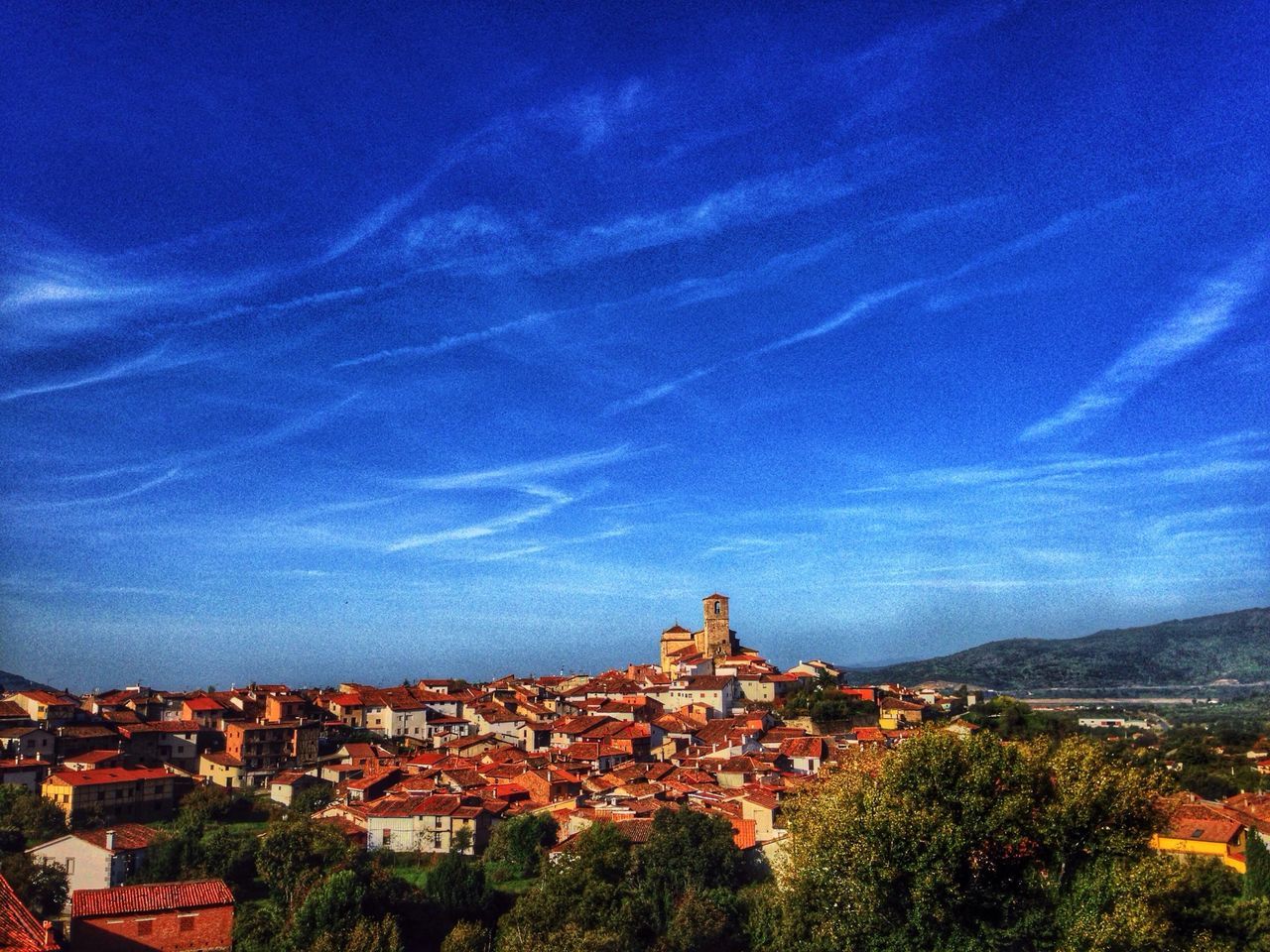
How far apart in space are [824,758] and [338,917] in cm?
2895

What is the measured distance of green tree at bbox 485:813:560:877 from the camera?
126 feet

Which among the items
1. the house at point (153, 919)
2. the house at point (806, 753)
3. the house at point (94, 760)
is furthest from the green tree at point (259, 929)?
Result: the house at point (806, 753)

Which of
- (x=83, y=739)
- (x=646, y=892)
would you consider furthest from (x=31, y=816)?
(x=646, y=892)

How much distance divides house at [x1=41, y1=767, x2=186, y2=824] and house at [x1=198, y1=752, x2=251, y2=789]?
457 cm

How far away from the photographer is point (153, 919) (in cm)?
2811

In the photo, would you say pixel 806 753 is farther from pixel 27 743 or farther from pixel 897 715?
pixel 27 743

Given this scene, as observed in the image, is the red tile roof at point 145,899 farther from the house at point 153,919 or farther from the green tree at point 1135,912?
the green tree at point 1135,912

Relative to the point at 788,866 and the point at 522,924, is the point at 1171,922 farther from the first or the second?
the point at 522,924

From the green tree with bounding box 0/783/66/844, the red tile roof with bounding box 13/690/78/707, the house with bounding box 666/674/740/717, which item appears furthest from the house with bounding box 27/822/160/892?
the house with bounding box 666/674/740/717

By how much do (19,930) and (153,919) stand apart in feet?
54.4

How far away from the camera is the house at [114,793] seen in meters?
43.9

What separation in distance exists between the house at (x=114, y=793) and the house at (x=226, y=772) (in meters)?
4.57

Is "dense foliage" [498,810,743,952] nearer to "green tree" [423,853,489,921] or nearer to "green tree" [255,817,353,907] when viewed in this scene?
"green tree" [423,853,489,921]

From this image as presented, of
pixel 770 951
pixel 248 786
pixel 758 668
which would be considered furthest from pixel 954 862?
pixel 758 668
